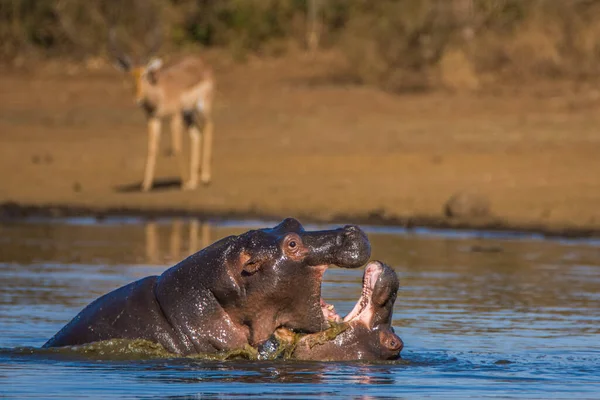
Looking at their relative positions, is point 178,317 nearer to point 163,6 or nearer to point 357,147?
point 357,147

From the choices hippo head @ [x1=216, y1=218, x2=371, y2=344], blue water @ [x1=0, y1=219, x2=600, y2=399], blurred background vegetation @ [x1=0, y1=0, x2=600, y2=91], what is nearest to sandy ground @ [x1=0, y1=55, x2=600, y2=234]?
blurred background vegetation @ [x1=0, y1=0, x2=600, y2=91]

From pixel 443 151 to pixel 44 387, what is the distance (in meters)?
13.9

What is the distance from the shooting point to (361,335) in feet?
25.0

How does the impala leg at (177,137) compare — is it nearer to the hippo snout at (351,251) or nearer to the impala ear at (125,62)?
the impala ear at (125,62)

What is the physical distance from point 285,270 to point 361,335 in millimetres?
581

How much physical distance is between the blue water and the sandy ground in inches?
69.5

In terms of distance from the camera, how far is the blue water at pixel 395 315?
23.7ft

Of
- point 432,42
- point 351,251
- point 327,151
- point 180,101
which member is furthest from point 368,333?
point 432,42

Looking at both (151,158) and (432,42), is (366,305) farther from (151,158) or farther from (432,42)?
(432,42)

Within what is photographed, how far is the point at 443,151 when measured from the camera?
67.6ft

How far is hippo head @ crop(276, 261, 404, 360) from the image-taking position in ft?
24.3

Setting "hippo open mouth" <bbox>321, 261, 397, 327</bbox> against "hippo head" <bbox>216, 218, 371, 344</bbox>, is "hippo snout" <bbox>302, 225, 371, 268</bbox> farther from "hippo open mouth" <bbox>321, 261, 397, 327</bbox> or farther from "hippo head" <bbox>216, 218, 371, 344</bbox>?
"hippo open mouth" <bbox>321, 261, 397, 327</bbox>

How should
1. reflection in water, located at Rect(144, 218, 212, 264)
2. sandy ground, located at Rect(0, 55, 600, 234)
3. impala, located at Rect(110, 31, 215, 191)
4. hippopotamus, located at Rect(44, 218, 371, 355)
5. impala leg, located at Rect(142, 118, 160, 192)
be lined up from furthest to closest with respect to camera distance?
impala, located at Rect(110, 31, 215, 191), impala leg, located at Rect(142, 118, 160, 192), sandy ground, located at Rect(0, 55, 600, 234), reflection in water, located at Rect(144, 218, 212, 264), hippopotamus, located at Rect(44, 218, 371, 355)

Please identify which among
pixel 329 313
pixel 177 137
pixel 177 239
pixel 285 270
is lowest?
pixel 177 239
